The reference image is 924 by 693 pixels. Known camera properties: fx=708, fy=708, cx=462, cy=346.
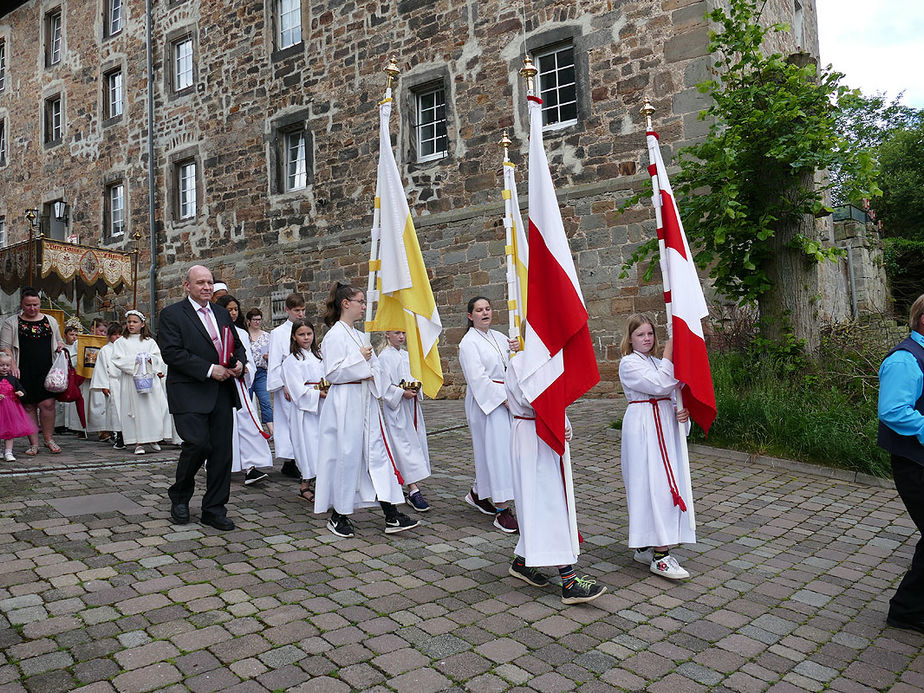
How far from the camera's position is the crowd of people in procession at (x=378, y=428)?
164 inches

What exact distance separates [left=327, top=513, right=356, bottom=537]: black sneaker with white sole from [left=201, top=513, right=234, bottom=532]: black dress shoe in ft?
2.35

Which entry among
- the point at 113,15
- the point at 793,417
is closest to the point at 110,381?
the point at 793,417

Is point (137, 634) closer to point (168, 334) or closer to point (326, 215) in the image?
point (168, 334)

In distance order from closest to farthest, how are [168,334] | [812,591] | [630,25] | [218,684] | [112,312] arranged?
[218,684]
[812,591]
[168,334]
[630,25]
[112,312]

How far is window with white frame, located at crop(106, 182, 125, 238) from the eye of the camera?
20.7 metres

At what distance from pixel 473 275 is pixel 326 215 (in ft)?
13.7

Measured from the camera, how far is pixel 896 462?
3.67 m

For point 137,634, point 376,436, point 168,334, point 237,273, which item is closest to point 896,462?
point 376,436

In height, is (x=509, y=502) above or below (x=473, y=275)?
below

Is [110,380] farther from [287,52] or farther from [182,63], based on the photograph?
[182,63]

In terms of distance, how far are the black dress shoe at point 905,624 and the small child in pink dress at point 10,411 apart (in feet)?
26.3

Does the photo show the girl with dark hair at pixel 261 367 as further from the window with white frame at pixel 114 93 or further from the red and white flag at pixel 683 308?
the window with white frame at pixel 114 93

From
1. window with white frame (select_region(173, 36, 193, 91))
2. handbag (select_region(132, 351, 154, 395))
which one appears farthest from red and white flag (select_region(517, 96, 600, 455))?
window with white frame (select_region(173, 36, 193, 91))

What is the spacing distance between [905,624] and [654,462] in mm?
1534
